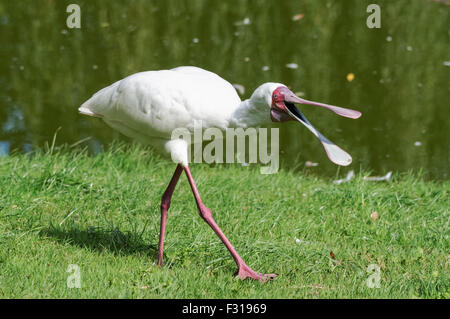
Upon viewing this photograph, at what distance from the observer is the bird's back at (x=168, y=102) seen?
398 cm

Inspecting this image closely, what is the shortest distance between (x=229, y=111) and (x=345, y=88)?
453 centimetres

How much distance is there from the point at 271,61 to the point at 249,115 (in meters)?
4.96

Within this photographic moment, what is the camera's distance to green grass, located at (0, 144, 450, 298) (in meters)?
3.84

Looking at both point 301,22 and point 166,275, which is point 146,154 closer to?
point 166,275

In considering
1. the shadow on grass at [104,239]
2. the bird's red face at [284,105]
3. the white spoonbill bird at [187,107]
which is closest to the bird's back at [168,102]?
the white spoonbill bird at [187,107]

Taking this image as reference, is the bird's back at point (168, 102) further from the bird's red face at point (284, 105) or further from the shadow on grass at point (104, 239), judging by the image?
the shadow on grass at point (104, 239)

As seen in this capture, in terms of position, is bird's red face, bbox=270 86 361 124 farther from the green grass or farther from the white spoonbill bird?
the green grass

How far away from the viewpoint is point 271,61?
880 centimetres

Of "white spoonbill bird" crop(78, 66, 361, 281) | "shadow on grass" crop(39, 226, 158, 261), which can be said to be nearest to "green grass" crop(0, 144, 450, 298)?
"shadow on grass" crop(39, 226, 158, 261)

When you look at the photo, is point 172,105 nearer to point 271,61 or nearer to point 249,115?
point 249,115

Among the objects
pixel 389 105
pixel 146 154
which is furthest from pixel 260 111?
pixel 389 105

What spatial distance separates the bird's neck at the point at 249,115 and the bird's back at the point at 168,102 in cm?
4

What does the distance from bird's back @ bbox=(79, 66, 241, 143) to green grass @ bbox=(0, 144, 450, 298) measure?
0.70 m

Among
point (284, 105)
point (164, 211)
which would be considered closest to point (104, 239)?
point (164, 211)
